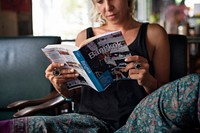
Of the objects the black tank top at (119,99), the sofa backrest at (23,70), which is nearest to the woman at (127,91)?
the black tank top at (119,99)

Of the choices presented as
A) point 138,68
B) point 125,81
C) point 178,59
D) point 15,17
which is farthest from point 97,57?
point 15,17

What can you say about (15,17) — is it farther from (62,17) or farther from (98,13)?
(98,13)

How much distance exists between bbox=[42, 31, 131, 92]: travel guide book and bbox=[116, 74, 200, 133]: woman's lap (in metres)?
0.18

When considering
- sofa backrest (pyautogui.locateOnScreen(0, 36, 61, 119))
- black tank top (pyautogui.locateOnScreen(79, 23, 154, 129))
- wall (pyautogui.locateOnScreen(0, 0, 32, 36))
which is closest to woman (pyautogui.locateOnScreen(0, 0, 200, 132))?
black tank top (pyautogui.locateOnScreen(79, 23, 154, 129))

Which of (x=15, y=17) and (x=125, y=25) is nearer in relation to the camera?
(x=125, y=25)

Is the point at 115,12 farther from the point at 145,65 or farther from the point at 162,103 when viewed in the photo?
the point at 162,103

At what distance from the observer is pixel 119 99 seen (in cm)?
144

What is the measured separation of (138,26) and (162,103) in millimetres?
507

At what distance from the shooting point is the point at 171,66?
61.7 inches

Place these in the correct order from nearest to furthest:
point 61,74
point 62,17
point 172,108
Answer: point 172,108 < point 61,74 < point 62,17

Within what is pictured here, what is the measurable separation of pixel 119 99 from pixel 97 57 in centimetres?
27

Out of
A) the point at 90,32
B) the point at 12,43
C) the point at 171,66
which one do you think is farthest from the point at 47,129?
the point at 12,43

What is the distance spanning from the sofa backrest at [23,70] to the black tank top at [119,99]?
1.74 feet

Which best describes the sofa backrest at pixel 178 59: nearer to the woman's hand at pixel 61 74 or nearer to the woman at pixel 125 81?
the woman at pixel 125 81
